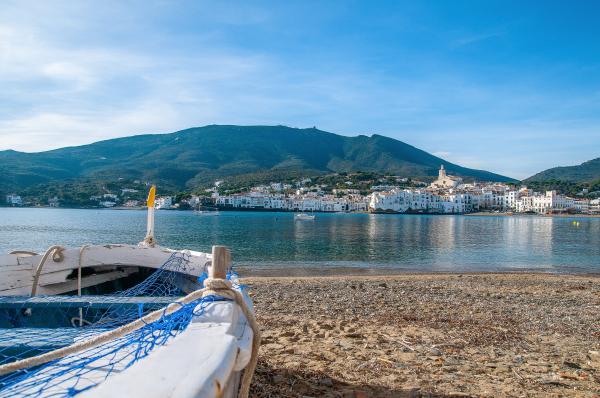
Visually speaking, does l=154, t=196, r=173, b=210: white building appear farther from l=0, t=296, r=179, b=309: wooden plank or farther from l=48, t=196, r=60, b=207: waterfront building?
l=0, t=296, r=179, b=309: wooden plank

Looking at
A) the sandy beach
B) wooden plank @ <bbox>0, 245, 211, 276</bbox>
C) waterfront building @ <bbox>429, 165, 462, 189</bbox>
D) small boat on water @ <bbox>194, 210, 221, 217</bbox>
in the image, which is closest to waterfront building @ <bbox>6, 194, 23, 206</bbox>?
small boat on water @ <bbox>194, 210, 221, 217</bbox>

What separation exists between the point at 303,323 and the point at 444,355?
2.59 metres

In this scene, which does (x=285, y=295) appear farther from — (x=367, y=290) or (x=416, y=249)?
(x=416, y=249)

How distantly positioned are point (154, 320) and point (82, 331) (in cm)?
138

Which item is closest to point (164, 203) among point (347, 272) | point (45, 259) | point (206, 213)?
point (206, 213)

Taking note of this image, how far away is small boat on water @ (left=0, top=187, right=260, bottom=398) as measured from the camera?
159cm

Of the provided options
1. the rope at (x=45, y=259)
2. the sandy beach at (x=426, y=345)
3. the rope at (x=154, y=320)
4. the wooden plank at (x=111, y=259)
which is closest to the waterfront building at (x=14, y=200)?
the sandy beach at (x=426, y=345)

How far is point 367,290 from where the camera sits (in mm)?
11883

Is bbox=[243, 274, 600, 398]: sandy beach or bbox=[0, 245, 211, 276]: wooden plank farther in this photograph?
bbox=[0, 245, 211, 276]: wooden plank

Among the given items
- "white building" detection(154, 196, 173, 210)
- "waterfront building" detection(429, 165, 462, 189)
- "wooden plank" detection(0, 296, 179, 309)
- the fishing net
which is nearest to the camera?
the fishing net

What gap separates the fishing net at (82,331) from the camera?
1.81 m

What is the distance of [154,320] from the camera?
2402 millimetres

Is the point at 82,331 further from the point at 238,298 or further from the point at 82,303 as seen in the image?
the point at 238,298

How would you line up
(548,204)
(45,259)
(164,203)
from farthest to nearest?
(164,203)
(548,204)
(45,259)
